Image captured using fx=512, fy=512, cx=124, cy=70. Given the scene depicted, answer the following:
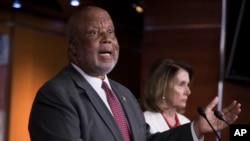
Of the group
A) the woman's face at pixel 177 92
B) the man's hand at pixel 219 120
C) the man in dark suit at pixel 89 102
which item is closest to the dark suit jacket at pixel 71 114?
the man in dark suit at pixel 89 102

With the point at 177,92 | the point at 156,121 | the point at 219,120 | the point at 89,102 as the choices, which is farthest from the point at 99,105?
the point at 177,92

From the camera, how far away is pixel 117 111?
2039 millimetres

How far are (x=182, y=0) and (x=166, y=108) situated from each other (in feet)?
5.87

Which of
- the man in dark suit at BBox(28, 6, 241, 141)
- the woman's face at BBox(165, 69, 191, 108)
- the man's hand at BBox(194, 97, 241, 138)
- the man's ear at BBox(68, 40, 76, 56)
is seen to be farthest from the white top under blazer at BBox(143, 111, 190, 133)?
the man's ear at BBox(68, 40, 76, 56)

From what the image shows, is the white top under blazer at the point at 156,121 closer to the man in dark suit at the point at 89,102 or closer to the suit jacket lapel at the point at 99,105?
the man in dark suit at the point at 89,102

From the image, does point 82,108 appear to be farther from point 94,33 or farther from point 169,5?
point 169,5

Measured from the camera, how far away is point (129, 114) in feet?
6.86

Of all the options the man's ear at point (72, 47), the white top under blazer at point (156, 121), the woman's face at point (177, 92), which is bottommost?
the white top under blazer at point (156, 121)

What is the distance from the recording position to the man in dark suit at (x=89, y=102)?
1843mm

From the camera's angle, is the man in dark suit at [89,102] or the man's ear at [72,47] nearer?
the man in dark suit at [89,102]

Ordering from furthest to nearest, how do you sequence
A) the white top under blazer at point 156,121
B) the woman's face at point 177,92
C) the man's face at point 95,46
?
the woman's face at point 177,92, the white top under blazer at point 156,121, the man's face at point 95,46

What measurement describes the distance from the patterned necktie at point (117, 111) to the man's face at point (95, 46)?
75mm

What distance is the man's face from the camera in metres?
2.03

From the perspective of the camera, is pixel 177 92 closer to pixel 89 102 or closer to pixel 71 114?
pixel 89 102
